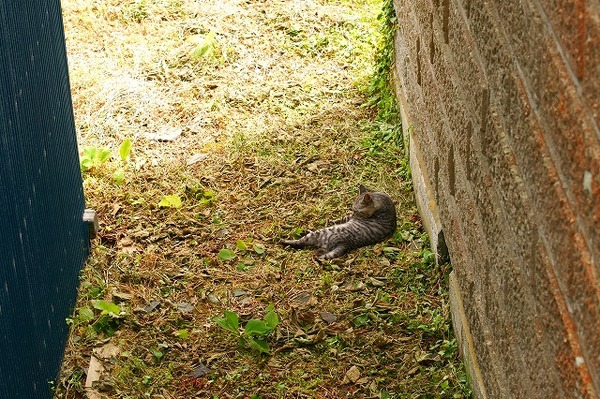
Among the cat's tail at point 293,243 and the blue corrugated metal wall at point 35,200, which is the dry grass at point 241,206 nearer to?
the cat's tail at point 293,243

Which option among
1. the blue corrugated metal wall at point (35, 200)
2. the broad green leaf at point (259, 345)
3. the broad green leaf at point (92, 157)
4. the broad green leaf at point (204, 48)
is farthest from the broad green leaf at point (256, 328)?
the broad green leaf at point (204, 48)

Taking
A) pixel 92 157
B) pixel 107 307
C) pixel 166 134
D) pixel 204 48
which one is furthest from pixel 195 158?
pixel 107 307

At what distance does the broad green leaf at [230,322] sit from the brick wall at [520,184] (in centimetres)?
127

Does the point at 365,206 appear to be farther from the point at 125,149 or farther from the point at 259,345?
the point at 125,149

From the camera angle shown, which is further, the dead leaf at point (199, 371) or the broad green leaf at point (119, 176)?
the broad green leaf at point (119, 176)

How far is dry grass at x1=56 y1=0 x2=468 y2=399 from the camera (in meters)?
5.49

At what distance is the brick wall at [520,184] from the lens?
2.70 m

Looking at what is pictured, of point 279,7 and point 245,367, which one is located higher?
point 279,7

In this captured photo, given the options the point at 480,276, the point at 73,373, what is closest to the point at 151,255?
the point at 73,373

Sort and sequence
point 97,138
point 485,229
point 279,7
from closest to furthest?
point 485,229
point 97,138
point 279,7

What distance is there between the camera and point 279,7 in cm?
958

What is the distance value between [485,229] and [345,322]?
1733 millimetres

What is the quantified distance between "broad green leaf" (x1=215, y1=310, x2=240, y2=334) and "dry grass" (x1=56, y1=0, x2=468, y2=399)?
0.31 ft

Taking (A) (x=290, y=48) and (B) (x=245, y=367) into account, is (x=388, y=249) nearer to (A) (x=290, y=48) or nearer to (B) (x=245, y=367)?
(B) (x=245, y=367)
